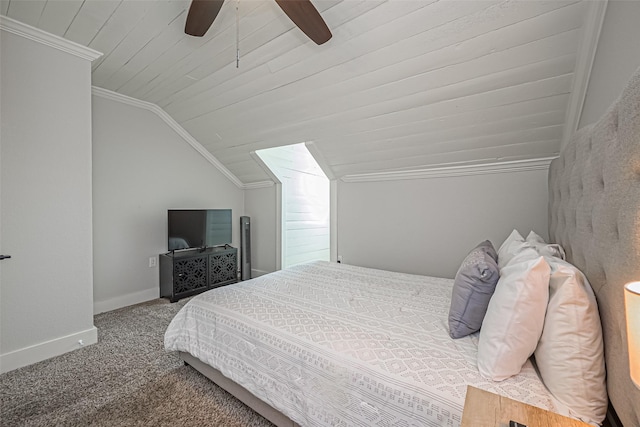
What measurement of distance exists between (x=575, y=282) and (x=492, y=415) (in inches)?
20.2

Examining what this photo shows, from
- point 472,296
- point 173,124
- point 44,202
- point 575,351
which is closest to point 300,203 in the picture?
point 173,124

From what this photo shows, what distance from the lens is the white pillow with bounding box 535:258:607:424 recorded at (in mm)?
852

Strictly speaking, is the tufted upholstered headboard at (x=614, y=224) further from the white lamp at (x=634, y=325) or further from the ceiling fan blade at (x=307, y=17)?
the ceiling fan blade at (x=307, y=17)

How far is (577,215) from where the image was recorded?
3.94 ft

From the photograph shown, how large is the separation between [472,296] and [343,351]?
2.08ft

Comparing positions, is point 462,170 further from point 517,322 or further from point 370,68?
point 517,322

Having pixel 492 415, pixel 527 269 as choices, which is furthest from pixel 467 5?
pixel 492 415

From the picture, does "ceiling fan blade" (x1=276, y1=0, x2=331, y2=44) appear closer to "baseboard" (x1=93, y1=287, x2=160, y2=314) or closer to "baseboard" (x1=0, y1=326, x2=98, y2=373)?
"baseboard" (x1=0, y1=326, x2=98, y2=373)

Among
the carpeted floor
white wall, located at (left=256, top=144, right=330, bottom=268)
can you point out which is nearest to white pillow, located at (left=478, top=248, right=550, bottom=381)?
the carpeted floor

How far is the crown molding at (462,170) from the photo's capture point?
2.43 meters

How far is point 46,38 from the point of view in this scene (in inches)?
81.0

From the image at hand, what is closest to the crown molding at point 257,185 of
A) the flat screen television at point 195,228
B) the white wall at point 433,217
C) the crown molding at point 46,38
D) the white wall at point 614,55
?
the flat screen television at point 195,228

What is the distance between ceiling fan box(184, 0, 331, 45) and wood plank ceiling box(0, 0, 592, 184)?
0.84 ft

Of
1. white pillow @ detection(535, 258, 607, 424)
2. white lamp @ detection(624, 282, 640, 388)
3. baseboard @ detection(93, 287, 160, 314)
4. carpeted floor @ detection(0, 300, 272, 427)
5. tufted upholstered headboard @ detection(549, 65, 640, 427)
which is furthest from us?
baseboard @ detection(93, 287, 160, 314)
